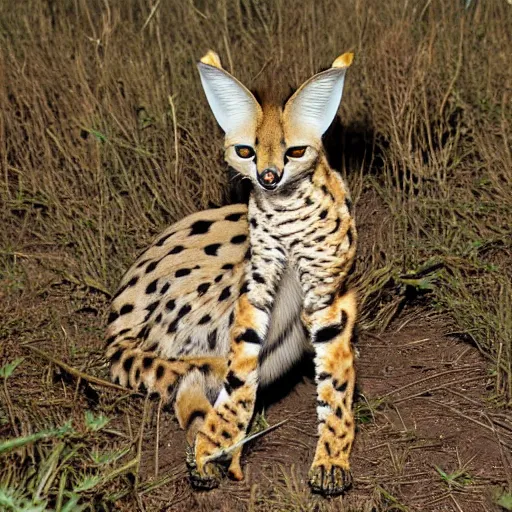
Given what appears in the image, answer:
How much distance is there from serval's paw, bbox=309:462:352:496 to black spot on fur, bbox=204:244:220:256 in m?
0.84

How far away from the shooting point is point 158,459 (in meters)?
2.72

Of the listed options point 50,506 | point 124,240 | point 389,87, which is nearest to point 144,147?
point 124,240

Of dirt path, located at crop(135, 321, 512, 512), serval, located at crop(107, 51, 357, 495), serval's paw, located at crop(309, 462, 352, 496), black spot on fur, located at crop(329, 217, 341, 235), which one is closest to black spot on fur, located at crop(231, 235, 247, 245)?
serval, located at crop(107, 51, 357, 495)

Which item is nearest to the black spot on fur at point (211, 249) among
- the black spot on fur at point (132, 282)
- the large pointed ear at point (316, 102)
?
the black spot on fur at point (132, 282)

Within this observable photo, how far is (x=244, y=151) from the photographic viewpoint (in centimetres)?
246

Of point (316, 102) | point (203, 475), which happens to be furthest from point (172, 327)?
point (316, 102)

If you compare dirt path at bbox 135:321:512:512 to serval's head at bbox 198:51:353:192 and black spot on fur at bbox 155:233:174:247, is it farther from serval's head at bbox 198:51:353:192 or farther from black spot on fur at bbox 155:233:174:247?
serval's head at bbox 198:51:353:192

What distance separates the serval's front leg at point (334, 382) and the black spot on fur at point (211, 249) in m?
0.62

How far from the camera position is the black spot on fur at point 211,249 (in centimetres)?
318

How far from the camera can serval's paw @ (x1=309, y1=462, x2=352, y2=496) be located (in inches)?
101

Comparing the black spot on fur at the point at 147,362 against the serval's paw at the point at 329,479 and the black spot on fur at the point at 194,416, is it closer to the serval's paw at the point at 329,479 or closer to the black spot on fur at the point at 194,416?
the black spot on fur at the point at 194,416

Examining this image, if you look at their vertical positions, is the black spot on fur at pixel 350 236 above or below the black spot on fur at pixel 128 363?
above

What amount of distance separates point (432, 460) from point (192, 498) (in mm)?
652

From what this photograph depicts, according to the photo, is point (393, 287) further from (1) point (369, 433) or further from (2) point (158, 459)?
(2) point (158, 459)
